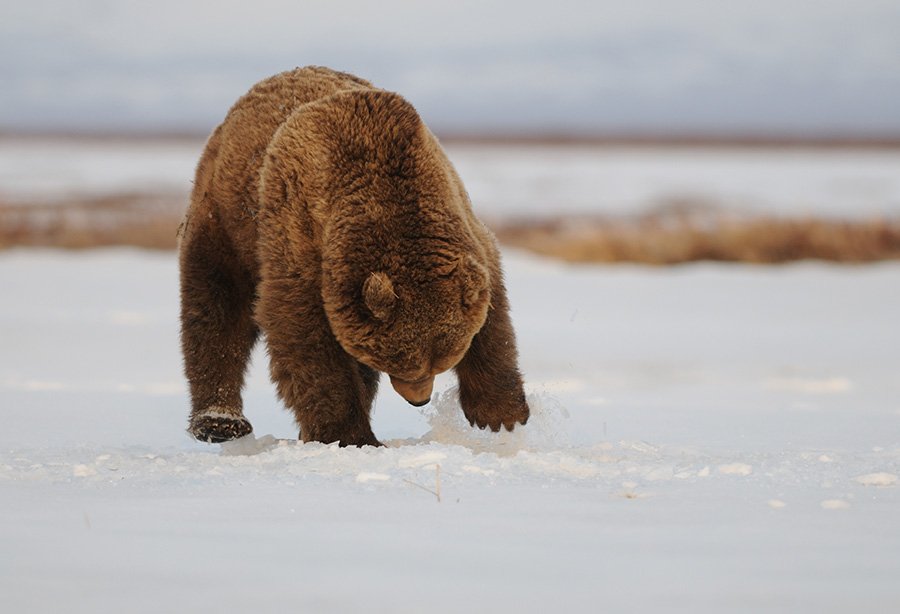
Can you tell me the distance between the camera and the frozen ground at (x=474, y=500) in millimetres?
3023

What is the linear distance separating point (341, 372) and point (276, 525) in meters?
1.67

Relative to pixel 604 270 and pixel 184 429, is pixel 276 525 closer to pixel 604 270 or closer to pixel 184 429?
pixel 184 429

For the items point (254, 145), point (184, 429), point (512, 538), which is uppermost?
point (254, 145)

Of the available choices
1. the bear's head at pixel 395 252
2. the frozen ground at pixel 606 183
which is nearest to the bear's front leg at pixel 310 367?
the bear's head at pixel 395 252

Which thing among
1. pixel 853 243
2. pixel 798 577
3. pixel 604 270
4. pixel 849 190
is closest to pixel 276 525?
pixel 798 577

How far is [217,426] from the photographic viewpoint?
19.2 ft

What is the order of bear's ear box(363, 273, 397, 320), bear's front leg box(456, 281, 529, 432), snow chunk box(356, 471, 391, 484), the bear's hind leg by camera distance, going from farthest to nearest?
the bear's hind leg
bear's front leg box(456, 281, 529, 432)
bear's ear box(363, 273, 397, 320)
snow chunk box(356, 471, 391, 484)

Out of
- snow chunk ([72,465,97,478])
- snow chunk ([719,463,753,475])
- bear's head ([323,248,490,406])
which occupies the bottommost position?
snow chunk ([72,465,97,478])

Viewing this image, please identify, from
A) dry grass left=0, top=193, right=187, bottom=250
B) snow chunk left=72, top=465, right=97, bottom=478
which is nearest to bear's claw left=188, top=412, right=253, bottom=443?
snow chunk left=72, top=465, right=97, bottom=478

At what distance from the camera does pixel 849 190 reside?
36.9 metres

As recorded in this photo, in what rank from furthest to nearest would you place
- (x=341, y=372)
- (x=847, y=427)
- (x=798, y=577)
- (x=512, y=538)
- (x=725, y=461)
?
(x=847, y=427), (x=341, y=372), (x=725, y=461), (x=512, y=538), (x=798, y=577)

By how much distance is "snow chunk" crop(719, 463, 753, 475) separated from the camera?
4492mm

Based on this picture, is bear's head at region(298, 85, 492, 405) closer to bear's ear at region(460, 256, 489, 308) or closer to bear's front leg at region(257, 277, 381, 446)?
bear's ear at region(460, 256, 489, 308)

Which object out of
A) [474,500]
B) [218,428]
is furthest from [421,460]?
[218,428]
